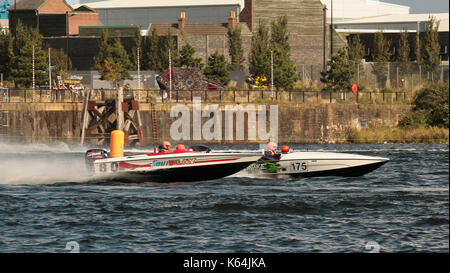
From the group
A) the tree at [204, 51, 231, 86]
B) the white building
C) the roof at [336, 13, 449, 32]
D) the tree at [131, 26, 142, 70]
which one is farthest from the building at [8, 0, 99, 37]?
the roof at [336, 13, 449, 32]

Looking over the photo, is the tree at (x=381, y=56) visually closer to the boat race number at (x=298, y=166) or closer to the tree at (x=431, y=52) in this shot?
the tree at (x=431, y=52)

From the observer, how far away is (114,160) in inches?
1005

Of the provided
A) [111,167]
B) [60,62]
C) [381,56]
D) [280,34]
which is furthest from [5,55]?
[111,167]

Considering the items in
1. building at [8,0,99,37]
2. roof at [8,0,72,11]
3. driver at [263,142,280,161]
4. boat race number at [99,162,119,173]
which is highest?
roof at [8,0,72,11]

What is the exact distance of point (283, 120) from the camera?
58562 mm

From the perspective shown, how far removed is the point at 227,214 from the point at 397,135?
4022 centimetres

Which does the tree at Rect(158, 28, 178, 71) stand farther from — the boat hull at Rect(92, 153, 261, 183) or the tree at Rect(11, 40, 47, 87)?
the boat hull at Rect(92, 153, 261, 183)

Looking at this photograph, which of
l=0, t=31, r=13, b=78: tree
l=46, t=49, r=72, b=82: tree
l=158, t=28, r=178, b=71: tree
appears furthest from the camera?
A: l=46, t=49, r=72, b=82: tree

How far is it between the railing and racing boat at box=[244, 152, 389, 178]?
31.1 metres

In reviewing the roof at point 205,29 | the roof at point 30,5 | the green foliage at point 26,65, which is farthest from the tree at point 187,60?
the roof at point 30,5

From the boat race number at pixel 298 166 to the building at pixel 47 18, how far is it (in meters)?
66.6

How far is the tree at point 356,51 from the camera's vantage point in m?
77.4

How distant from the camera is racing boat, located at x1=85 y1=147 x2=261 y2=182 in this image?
25547 mm

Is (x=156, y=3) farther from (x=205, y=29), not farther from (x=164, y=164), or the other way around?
(x=164, y=164)
